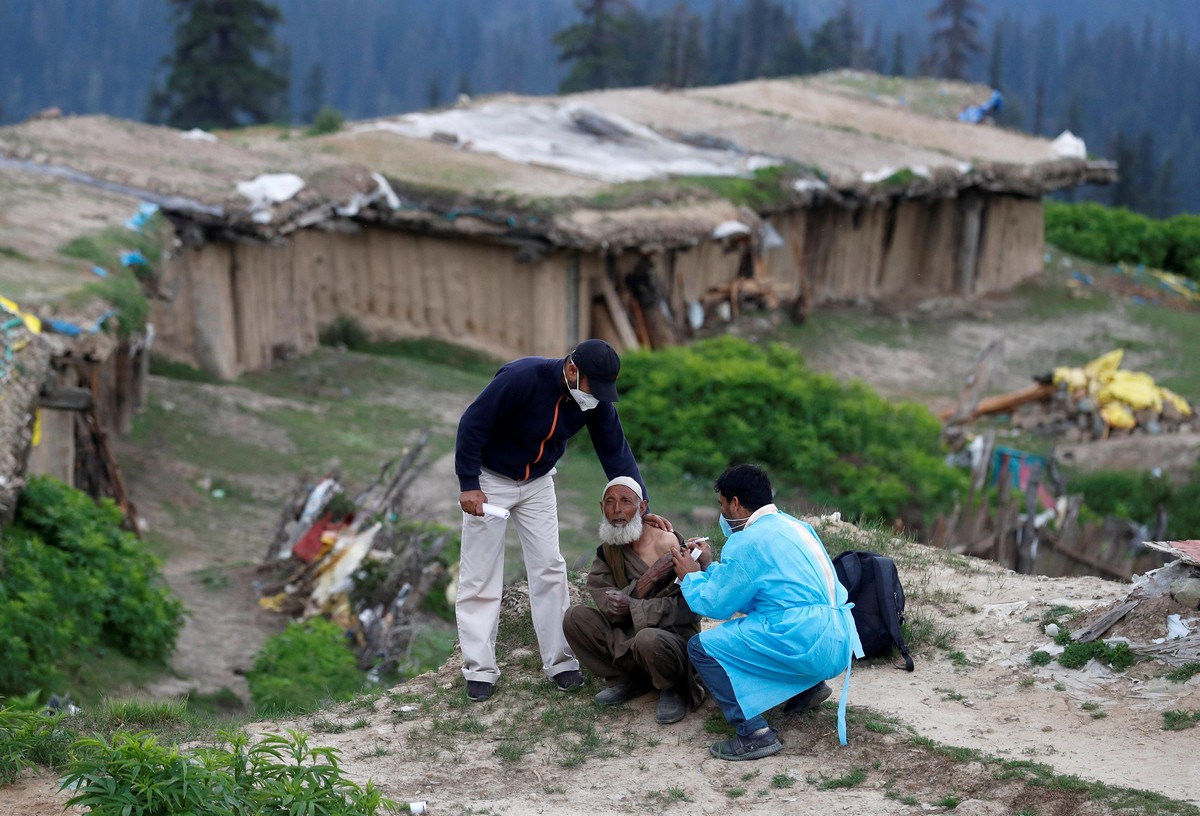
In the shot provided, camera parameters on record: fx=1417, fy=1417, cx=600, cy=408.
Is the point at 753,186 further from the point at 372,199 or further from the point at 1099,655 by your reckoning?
the point at 1099,655

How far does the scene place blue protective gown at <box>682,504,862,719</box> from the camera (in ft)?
17.4

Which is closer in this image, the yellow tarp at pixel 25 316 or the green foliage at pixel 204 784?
the green foliage at pixel 204 784

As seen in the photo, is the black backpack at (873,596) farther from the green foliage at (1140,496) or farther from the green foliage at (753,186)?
the green foliage at (753,186)

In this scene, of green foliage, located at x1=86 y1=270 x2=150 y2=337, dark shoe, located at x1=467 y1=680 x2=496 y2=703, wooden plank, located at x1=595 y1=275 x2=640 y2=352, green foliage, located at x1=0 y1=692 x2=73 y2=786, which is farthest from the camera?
wooden plank, located at x1=595 y1=275 x2=640 y2=352

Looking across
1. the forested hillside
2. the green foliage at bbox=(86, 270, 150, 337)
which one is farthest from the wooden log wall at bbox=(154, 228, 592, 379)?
the forested hillside

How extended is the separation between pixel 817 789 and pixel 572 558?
6.29 m

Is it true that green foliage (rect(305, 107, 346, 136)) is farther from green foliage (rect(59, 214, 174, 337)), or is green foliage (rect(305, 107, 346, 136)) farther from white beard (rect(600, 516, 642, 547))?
white beard (rect(600, 516, 642, 547))

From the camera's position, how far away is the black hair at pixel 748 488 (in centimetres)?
539

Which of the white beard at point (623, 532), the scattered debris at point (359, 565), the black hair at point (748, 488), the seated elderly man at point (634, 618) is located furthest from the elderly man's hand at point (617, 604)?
the scattered debris at point (359, 565)

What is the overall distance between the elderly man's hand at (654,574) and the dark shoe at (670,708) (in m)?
0.42

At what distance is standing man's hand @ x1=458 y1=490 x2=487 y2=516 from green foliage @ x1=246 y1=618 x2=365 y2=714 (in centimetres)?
317

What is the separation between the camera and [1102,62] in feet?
324

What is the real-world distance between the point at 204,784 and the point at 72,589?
4932mm

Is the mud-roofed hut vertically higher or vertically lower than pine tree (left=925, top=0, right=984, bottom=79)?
lower
